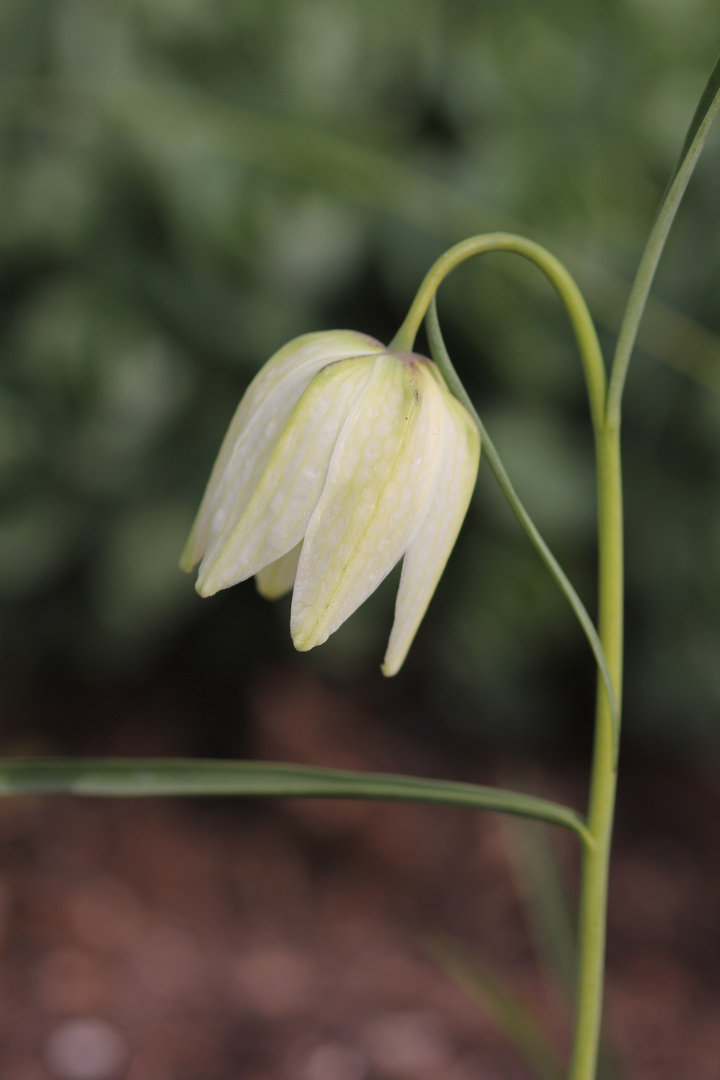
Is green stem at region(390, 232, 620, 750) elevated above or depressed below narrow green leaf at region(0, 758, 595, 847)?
above

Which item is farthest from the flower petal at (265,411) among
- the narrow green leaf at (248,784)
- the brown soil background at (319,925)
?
the brown soil background at (319,925)

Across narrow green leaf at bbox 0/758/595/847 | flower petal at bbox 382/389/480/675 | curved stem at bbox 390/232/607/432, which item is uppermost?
curved stem at bbox 390/232/607/432

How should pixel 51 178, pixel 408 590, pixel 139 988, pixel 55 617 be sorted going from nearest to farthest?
1. pixel 408 590
2. pixel 139 988
3. pixel 51 178
4. pixel 55 617

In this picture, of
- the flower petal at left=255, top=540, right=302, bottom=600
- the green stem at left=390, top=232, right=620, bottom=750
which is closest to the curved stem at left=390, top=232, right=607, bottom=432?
the green stem at left=390, top=232, right=620, bottom=750

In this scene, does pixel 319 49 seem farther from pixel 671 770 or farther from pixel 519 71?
pixel 671 770

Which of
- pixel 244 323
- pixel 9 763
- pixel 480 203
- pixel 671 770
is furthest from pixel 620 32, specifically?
pixel 9 763

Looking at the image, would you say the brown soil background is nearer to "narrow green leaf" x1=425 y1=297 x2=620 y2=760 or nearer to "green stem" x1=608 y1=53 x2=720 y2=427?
"narrow green leaf" x1=425 y1=297 x2=620 y2=760

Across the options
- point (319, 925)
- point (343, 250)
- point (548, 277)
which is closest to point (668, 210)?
point (548, 277)
